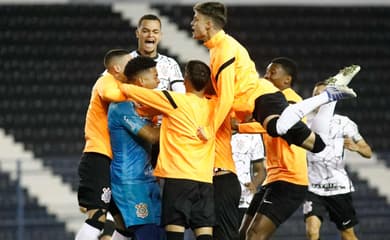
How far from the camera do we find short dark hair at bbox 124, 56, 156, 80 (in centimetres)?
827

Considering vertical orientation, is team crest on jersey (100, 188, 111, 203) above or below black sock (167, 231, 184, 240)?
above

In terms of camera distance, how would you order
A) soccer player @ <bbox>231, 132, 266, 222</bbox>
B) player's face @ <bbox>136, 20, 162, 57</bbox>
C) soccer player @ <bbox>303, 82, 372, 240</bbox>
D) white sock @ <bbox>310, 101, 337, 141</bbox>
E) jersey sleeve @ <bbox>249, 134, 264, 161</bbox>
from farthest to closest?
soccer player @ <bbox>303, 82, 372, 240</bbox>
jersey sleeve @ <bbox>249, 134, 264, 161</bbox>
soccer player @ <bbox>231, 132, 266, 222</bbox>
white sock @ <bbox>310, 101, 337, 141</bbox>
player's face @ <bbox>136, 20, 162, 57</bbox>

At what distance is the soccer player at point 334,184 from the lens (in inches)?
442

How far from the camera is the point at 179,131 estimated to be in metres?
8.16

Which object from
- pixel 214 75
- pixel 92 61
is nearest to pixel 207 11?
pixel 214 75

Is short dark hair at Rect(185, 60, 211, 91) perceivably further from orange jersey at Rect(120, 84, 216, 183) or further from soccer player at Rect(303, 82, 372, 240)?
soccer player at Rect(303, 82, 372, 240)

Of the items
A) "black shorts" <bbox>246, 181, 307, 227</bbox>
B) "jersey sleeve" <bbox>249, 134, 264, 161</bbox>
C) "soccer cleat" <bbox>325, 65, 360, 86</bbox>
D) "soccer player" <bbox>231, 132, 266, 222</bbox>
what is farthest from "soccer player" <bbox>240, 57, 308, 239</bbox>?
"jersey sleeve" <bbox>249, 134, 264, 161</bbox>

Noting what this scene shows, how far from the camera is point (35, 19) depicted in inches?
685

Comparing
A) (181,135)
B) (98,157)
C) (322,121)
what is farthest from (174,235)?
(322,121)

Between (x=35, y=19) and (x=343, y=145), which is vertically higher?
(x=35, y=19)

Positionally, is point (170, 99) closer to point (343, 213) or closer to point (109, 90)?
point (109, 90)

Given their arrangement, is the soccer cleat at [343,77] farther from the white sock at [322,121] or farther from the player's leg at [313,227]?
the player's leg at [313,227]

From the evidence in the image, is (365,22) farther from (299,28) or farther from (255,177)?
(255,177)

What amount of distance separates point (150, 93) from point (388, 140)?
30.5 feet
